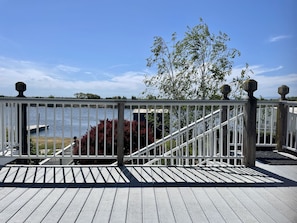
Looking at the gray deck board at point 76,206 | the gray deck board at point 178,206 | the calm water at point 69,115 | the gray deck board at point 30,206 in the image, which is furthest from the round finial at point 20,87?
the gray deck board at point 178,206

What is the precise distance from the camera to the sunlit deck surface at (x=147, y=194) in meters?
2.42

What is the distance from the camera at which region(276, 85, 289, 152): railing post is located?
17.0 feet

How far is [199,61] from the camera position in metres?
8.38

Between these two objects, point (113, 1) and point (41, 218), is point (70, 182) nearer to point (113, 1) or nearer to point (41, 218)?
point (41, 218)

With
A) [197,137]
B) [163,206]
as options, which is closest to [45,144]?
[163,206]

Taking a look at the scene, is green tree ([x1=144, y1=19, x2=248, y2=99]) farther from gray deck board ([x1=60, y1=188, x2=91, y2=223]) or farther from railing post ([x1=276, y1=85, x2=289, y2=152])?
gray deck board ([x1=60, y1=188, x2=91, y2=223])

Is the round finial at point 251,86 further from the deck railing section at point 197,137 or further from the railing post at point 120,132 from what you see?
the railing post at point 120,132

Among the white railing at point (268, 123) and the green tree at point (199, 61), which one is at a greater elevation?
the green tree at point (199, 61)

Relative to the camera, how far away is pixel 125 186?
3.22 meters

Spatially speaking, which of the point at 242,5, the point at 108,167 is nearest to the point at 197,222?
the point at 108,167

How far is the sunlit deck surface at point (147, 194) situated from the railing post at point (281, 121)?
4.09 feet

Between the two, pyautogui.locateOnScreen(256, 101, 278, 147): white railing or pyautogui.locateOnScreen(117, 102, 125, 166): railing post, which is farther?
pyautogui.locateOnScreen(256, 101, 278, 147): white railing

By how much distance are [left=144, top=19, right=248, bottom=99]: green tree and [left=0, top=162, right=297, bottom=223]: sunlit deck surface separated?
4.49m

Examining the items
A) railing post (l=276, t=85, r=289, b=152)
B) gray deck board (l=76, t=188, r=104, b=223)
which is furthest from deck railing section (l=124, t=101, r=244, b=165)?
gray deck board (l=76, t=188, r=104, b=223)
